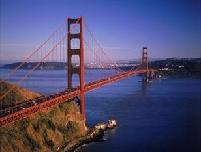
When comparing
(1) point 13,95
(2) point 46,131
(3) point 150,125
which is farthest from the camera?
(3) point 150,125

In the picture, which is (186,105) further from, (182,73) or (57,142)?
(182,73)

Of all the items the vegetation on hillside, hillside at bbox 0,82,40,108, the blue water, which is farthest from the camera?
hillside at bbox 0,82,40,108

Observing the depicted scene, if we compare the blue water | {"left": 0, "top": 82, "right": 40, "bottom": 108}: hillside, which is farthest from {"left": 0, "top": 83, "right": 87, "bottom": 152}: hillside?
the blue water

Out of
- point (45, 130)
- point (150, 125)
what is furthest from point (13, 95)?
point (150, 125)

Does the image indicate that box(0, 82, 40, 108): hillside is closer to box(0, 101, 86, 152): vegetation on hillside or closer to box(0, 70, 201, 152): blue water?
box(0, 101, 86, 152): vegetation on hillside

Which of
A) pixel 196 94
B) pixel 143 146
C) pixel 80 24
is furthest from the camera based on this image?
pixel 196 94

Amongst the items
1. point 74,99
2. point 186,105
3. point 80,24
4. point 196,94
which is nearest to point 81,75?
point 74,99

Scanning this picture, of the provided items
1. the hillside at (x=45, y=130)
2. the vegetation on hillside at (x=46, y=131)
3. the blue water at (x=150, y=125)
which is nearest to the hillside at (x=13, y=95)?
the hillside at (x=45, y=130)

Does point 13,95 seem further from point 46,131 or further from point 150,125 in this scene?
point 150,125
